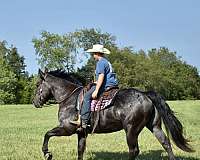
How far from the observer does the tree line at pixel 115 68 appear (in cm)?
8906

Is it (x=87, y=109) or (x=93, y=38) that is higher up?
(x=93, y=38)

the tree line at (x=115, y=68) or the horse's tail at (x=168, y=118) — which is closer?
the horse's tail at (x=168, y=118)

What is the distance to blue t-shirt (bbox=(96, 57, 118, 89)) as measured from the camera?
34.2 feet

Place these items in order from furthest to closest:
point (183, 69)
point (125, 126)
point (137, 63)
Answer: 1. point (183, 69)
2. point (137, 63)
3. point (125, 126)

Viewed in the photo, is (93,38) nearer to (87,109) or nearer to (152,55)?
(152,55)

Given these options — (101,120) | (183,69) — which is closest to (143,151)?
(101,120)

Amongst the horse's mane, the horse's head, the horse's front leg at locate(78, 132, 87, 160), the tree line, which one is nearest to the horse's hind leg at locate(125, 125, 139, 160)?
the horse's front leg at locate(78, 132, 87, 160)

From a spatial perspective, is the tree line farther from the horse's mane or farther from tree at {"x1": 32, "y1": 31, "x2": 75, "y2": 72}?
the horse's mane

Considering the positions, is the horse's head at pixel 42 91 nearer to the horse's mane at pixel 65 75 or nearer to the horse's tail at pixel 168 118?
the horse's mane at pixel 65 75

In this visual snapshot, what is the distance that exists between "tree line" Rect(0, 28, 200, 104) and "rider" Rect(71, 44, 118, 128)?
74.1 metres

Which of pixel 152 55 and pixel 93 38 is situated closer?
pixel 93 38

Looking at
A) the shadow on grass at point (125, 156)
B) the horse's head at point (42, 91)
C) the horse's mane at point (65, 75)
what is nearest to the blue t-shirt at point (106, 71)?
the horse's mane at point (65, 75)

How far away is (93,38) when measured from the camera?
99562mm

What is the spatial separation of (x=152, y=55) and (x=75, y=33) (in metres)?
22.3
